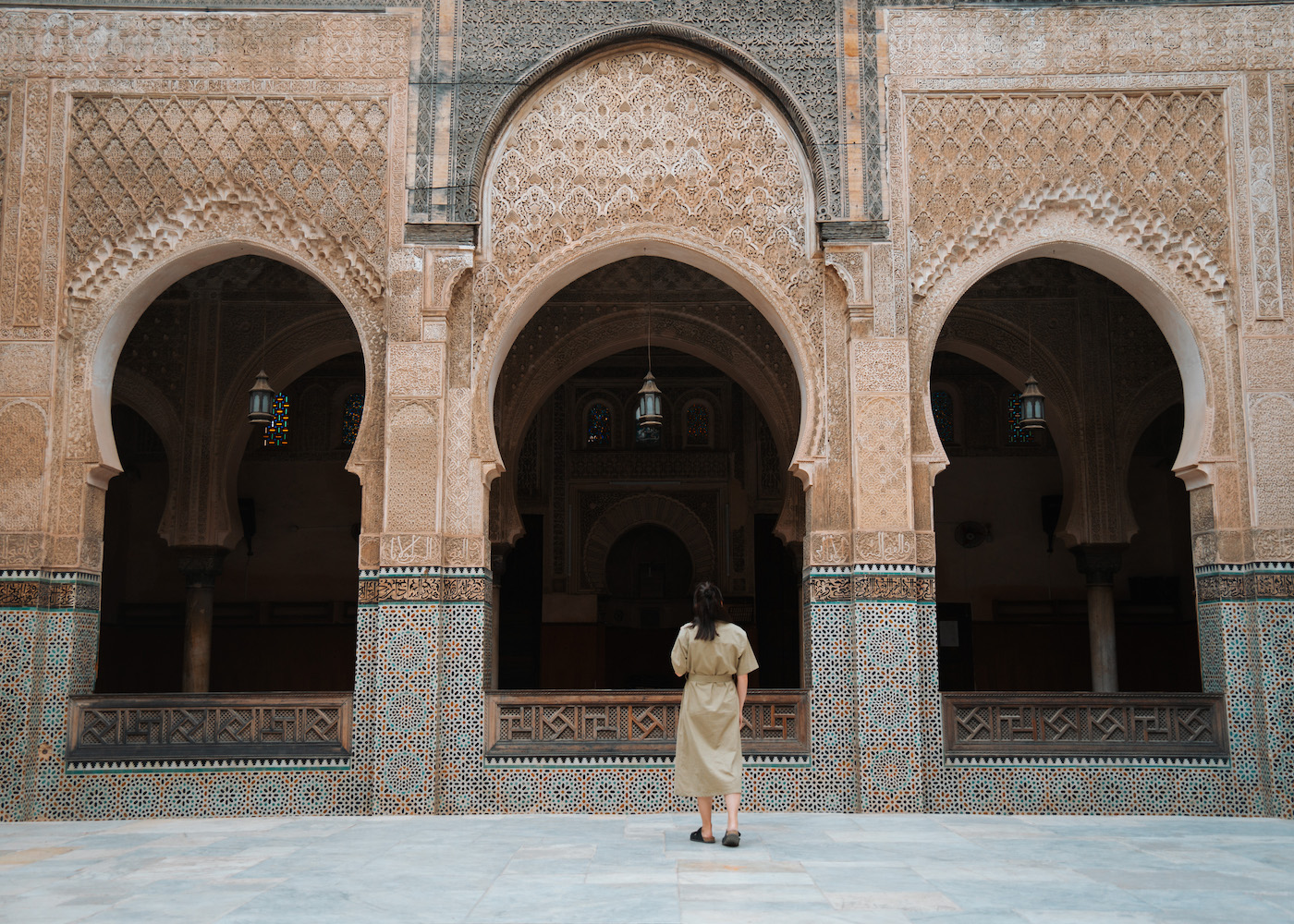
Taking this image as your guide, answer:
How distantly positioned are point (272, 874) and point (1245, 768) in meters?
5.23

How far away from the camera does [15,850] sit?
510 cm

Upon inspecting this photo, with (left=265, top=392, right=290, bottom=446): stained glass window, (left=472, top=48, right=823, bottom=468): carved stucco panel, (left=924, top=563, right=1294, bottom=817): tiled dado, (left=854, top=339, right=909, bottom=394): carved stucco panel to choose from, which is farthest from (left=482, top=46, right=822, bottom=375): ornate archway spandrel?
(left=265, top=392, right=290, bottom=446): stained glass window

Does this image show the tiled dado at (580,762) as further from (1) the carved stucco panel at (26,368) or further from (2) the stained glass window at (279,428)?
(2) the stained glass window at (279,428)

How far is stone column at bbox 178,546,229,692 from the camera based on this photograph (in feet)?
29.2

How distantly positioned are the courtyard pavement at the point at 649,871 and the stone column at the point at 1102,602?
2.86 m

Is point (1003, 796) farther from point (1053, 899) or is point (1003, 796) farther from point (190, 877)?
point (190, 877)

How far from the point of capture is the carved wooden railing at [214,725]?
6.44m

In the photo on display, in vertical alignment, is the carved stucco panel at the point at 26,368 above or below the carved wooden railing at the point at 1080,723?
above

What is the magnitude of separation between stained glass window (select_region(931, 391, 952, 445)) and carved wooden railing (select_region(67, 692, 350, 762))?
7.14m

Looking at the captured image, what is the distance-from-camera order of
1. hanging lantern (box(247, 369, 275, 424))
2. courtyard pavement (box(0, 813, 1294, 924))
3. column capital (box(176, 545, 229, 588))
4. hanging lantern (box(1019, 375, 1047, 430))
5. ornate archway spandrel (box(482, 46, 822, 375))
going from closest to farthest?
courtyard pavement (box(0, 813, 1294, 924)), ornate archway spandrel (box(482, 46, 822, 375)), hanging lantern (box(247, 369, 275, 424)), hanging lantern (box(1019, 375, 1047, 430)), column capital (box(176, 545, 229, 588))

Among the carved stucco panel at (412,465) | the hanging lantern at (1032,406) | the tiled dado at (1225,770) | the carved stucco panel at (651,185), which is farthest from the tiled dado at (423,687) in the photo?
the hanging lantern at (1032,406)

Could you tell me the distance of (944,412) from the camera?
1169cm

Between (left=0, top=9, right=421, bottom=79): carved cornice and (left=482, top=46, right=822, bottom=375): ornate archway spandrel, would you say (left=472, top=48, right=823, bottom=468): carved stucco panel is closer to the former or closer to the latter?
(left=482, top=46, right=822, bottom=375): ornate archway spandrel

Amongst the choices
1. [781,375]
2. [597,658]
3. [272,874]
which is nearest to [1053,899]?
[272,874]
